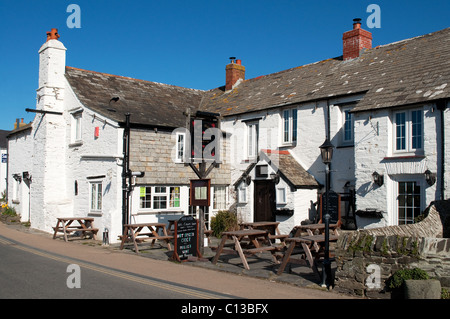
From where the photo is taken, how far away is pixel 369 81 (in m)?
17.3

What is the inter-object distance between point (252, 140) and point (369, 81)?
6127 millimetres

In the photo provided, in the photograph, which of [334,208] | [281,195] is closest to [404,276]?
[334,208]

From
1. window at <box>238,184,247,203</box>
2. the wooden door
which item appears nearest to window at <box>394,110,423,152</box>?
the wooden door

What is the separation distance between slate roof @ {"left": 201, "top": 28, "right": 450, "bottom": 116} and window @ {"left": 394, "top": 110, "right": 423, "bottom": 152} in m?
0.58

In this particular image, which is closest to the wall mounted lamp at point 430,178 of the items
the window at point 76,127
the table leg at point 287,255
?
the table leg at point 287,255

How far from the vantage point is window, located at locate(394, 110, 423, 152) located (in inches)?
575

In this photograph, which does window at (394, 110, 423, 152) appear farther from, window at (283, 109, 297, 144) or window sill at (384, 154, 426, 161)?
window at (283, 109, 297, 144)

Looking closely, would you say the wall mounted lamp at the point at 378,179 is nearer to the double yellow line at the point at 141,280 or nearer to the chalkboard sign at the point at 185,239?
the chalkboard sign at the point at 185,239

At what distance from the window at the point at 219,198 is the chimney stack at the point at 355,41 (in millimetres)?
8272

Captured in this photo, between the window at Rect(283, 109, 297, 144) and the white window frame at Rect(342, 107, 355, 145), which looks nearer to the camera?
the white window frame at Rect(342, 107, 355, 145)

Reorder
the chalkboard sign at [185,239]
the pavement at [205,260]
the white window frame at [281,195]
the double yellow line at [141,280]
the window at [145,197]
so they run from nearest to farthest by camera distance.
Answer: the double yellow line at [141,280]
the pavement at [205,260]
the chalkboard sign at [185,239]
the white window frame at [281,195]
the window at [145,197]

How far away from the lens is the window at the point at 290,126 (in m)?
19.6

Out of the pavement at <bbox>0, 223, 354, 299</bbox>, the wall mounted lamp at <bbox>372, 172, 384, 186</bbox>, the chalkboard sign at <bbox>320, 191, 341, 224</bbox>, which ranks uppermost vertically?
the wall mounted lamp at <bbox>372, 172, 384, 186</bbox>
